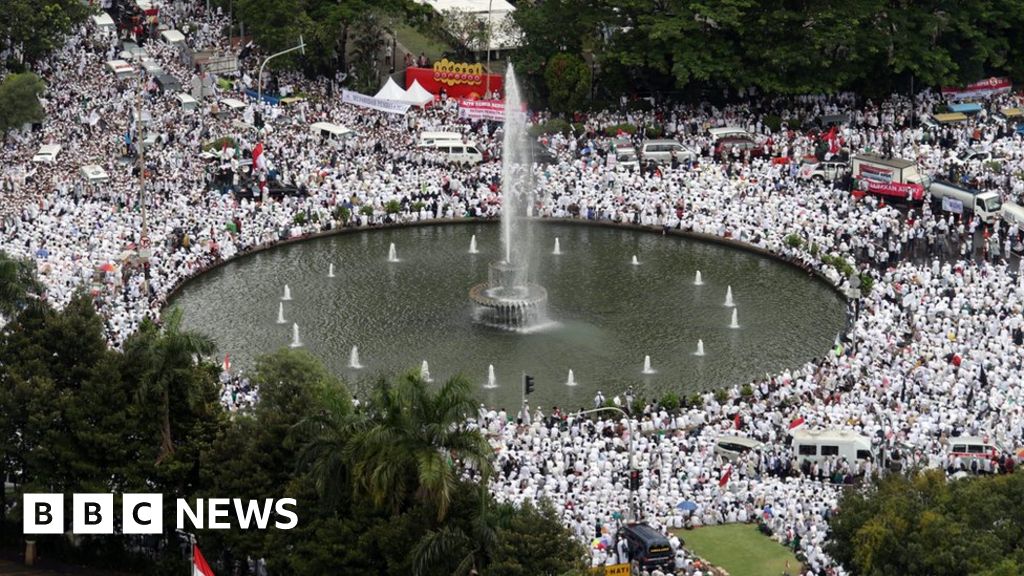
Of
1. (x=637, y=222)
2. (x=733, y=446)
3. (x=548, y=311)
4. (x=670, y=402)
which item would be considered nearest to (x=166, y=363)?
(x=733, y=446)

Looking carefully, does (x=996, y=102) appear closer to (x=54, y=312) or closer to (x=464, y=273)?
(x=464, y=273)

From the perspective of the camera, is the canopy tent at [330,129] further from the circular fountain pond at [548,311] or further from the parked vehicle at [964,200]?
the parked vehicle at [964,200]

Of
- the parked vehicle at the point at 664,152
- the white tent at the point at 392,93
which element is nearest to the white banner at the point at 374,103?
the white tent at the point at 392,93

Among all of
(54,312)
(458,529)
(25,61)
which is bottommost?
(458,529)

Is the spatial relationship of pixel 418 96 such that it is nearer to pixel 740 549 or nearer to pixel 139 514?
pixel 139 514

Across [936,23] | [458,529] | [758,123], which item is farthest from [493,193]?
[458,529]

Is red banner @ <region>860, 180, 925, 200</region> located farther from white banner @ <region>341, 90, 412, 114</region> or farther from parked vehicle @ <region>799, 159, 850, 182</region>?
white banner @ <region>341, 90, 412, 114</region>
